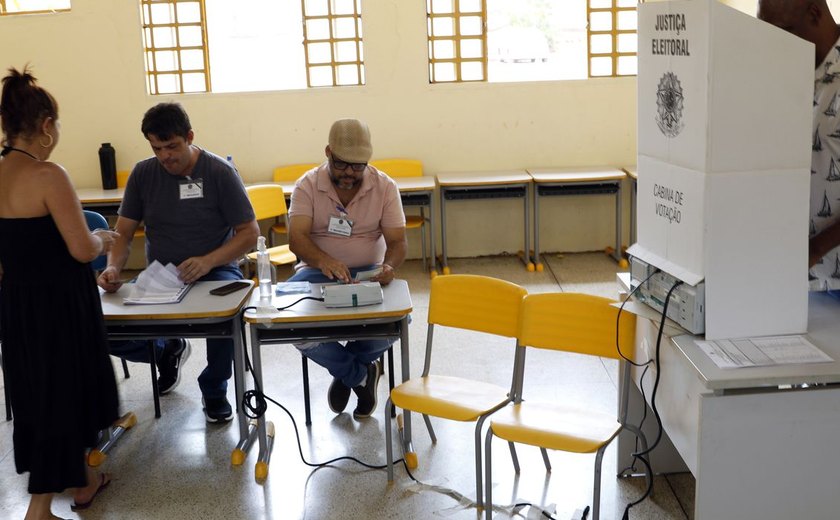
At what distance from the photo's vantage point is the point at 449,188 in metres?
6.51

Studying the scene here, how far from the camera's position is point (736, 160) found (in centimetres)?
244

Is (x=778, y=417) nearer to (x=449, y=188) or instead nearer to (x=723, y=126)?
(x=723, y=126)

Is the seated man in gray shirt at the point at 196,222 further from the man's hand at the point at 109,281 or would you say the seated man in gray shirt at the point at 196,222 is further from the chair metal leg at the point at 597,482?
the chair metal leg at the point at 597,482

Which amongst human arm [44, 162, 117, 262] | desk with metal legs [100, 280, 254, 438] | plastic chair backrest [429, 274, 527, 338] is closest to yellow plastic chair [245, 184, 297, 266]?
desk with metal legs [100, 280, 254, 438]

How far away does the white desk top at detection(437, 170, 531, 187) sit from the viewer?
6.42 meters

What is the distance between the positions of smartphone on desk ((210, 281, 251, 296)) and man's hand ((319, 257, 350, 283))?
34 centimetres

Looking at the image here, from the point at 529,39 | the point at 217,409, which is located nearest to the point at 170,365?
the point at 217,409

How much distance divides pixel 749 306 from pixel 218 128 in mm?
5077

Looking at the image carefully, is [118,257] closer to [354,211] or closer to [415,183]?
[354,211]

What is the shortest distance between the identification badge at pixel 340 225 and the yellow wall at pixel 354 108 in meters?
2.90

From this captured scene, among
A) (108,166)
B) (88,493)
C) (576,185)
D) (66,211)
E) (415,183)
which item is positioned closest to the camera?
(66,211)

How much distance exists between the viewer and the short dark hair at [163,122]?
3750 millimetres

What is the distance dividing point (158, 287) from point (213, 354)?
436 millimetres

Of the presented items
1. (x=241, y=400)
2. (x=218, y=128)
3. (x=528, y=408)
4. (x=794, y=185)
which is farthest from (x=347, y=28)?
(x=794, y=185)
